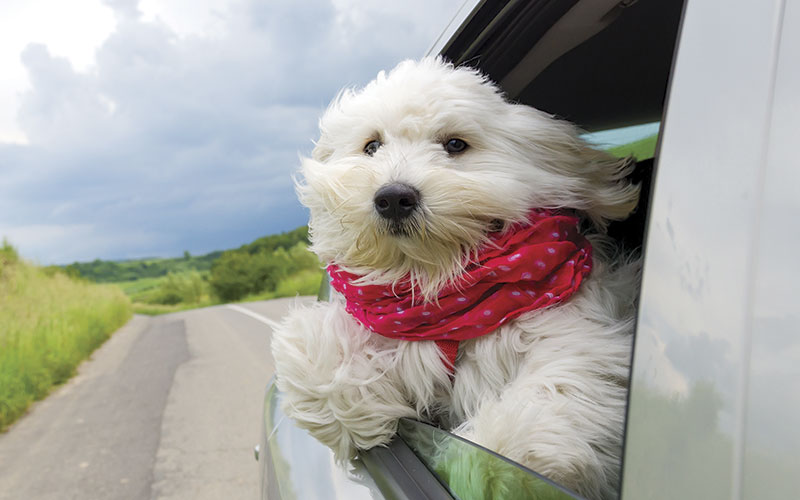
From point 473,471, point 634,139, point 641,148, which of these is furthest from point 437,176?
point 634,139

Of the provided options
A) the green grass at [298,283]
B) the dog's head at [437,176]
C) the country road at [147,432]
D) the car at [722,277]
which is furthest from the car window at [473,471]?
the green grass at [298,283]

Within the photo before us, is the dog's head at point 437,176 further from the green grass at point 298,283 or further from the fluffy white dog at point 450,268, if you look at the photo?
the green grass at point 298,283

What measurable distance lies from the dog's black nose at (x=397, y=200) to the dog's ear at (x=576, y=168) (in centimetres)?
38

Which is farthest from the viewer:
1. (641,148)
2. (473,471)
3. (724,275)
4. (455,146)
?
(641,148)

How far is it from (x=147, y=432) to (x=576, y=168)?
5.37 m

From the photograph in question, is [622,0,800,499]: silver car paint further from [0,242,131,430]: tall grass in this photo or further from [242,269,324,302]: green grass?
[242,269,324,302]: green grass

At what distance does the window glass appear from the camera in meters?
2.51

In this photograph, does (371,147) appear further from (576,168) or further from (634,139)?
(634,139)

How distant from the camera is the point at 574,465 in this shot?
1198 millimetres

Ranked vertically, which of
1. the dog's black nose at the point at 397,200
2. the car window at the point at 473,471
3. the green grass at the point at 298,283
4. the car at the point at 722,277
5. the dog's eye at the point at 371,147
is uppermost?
the green grass at the point at 298,283

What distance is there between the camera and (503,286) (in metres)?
1.63

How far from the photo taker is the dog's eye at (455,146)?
1.82m

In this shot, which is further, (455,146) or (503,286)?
(455,146)

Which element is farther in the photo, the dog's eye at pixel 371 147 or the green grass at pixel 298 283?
the green grass at pixel 298 283
